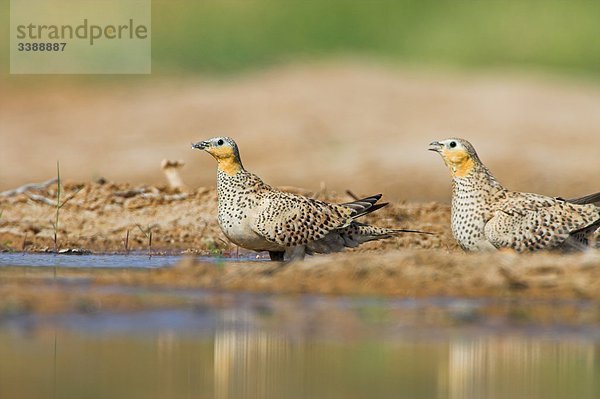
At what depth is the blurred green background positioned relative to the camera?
91.4ft

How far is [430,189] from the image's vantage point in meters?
19.0

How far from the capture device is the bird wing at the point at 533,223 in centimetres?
1113

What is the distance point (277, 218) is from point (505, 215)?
5.54ft

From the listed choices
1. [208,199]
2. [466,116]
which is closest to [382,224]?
[208,199]

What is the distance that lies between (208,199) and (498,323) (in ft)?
20.4

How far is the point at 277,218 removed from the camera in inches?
460

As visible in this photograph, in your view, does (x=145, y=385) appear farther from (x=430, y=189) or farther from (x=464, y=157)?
(x=430, y=189)

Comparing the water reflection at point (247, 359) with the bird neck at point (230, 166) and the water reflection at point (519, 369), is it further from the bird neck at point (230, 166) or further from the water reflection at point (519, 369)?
the bird neck at point (230, 166)

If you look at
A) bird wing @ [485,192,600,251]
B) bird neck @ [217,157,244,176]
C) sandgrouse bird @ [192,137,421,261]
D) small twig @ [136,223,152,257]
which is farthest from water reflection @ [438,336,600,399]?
small twig @ [136,223,152,257]

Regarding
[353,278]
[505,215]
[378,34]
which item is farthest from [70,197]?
[378,34]

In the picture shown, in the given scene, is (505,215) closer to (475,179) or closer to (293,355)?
(475,179)

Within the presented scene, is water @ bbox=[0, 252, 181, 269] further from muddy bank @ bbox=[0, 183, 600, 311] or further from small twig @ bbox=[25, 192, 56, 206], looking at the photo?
small twig @ bbox=[25, 192, 56, 206]

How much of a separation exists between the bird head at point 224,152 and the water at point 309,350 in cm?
280

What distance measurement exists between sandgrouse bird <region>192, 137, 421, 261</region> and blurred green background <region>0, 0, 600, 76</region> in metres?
15.3
